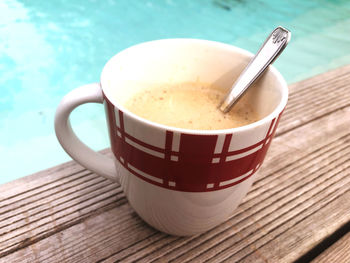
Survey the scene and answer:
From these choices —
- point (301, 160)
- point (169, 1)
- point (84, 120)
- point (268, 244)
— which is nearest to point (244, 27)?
point (169, 1)

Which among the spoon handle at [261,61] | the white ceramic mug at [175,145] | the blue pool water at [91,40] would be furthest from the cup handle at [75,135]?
the blue pool water at [91,40]

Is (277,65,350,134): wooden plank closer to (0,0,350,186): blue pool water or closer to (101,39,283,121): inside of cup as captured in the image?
(101,39,283,121): inside of cup

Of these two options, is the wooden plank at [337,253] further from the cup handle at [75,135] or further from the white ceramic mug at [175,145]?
the cup handle at [75,135]

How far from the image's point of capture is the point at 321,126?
22.3 inches

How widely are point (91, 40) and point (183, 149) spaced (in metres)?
1.83

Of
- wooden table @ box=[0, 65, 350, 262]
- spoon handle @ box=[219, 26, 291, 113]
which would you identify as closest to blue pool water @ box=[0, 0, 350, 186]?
wooden table @ box=[0, 65, 350, 262]

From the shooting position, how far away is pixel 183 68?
0.47m

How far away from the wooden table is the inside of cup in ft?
0.41

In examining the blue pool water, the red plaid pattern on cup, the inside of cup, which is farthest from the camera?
the blue pool water

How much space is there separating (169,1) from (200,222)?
2363 millimetres

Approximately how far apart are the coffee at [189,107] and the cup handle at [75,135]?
0.09 meters

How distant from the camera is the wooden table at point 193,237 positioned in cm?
37

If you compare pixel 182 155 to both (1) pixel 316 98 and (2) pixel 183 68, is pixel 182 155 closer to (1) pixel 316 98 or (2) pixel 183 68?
(2) pixel 183 68

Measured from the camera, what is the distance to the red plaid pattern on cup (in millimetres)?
277
